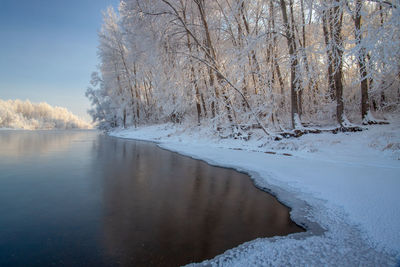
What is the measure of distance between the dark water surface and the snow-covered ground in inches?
10.3

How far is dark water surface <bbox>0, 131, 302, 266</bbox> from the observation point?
178cm

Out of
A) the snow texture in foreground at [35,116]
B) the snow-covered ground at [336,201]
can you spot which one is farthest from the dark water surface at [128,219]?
the snow texture in foreground at [35,116]

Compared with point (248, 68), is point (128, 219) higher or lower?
lower

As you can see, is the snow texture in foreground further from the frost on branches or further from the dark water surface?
the dark water surface

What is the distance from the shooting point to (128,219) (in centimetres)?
243

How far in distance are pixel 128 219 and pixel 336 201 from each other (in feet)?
8.96

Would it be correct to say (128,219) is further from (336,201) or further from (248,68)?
(248,68)

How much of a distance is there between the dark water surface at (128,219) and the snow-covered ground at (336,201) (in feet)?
0.86

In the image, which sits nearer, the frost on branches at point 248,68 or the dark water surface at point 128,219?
the dark water surface at point 128,219

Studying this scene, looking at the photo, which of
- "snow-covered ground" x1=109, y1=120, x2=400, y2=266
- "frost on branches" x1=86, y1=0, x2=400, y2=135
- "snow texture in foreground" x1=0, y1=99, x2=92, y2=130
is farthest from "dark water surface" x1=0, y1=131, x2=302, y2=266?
"snow texture in foreground" x1=0, y1=99, x2=92, y2=130

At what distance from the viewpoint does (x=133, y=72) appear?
23109 mm

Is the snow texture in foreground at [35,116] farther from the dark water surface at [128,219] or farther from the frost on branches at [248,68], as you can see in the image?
the dark water surface at [128,219]

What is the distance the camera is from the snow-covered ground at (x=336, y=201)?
1650 millimetres

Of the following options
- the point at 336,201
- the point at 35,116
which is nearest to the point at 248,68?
the point at 336,201
